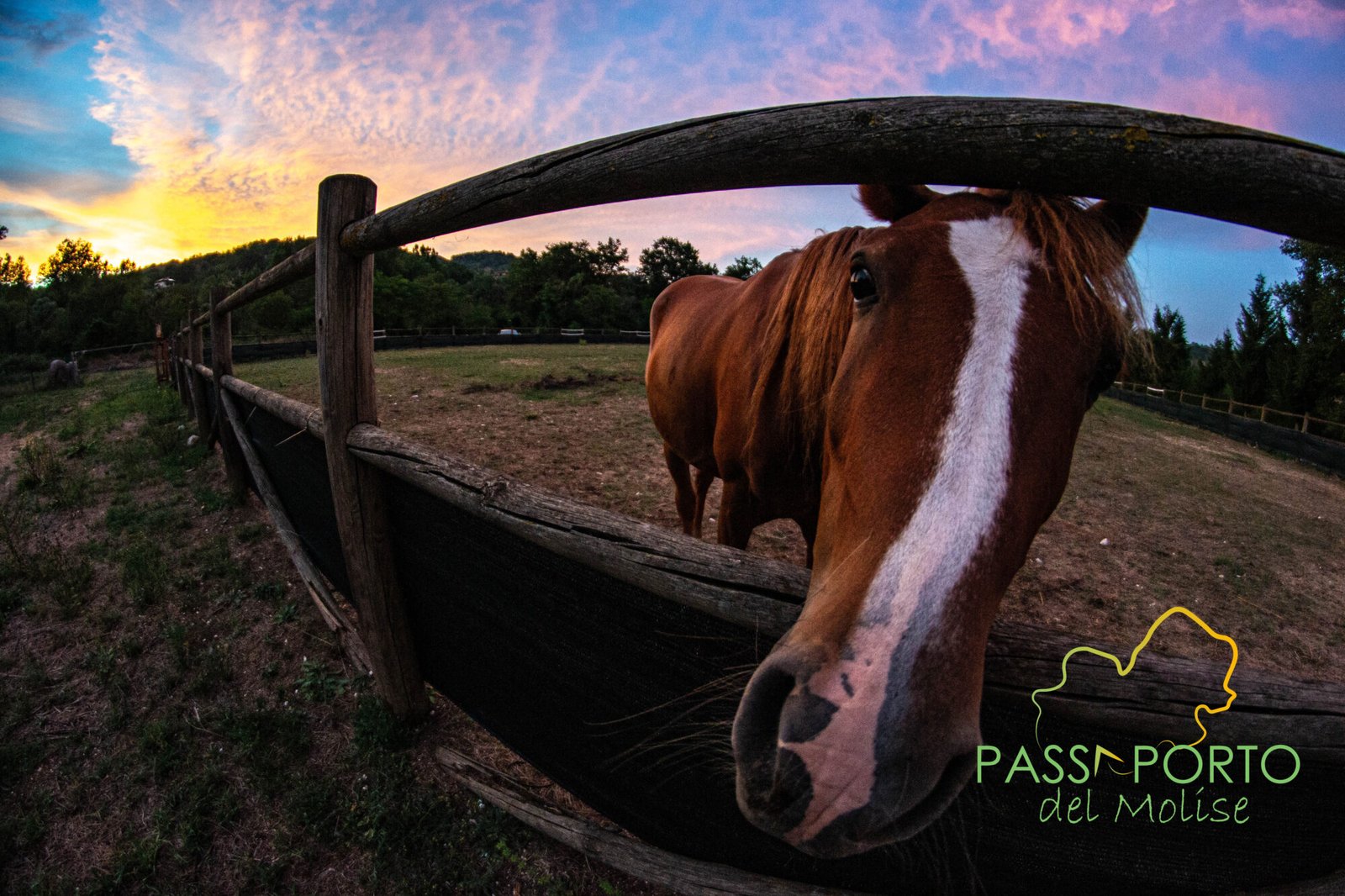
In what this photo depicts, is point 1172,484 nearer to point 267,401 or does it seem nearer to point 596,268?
point 267,401

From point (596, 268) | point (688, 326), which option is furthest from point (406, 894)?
point (596, 268)

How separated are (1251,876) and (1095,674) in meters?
0.60

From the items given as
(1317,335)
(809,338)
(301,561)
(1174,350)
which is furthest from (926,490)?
(1174,350)

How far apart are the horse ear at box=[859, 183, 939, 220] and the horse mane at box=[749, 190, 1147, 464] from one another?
0.44ft

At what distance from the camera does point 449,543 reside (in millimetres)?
1906

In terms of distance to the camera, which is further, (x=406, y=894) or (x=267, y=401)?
(x=267, y=401)

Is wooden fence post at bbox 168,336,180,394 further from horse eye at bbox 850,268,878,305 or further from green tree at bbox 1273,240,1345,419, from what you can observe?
green tree at bbox 1273,240,1345,419

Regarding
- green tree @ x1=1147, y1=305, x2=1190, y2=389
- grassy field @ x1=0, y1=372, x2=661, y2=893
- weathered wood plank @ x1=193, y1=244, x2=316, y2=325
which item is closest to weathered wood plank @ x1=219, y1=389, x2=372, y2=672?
grassy field @ x1=0, y1=372, x2=661, y2=893

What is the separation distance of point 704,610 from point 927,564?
495 mm

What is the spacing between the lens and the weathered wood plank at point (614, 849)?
1415 mm

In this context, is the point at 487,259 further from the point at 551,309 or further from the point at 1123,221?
the point at 1123,221

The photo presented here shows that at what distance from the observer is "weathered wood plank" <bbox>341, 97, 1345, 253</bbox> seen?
737 millimetres

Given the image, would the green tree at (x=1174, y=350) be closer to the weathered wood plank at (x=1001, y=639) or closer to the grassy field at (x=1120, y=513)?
the grassy field at (x=1120, y=513)

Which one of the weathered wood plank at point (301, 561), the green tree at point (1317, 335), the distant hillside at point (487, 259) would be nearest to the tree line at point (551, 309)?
the green tree at point (1317, 335)
